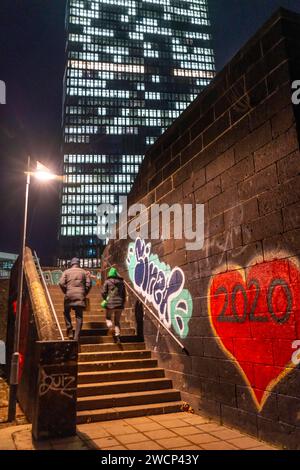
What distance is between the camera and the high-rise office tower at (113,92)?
8950 centimetres

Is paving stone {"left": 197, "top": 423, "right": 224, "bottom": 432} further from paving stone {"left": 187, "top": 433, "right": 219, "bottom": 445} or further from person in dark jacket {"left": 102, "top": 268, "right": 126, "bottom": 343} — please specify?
person in dark jacket {"left": 102, "top": 268, "right": 126, "bottom": 343}

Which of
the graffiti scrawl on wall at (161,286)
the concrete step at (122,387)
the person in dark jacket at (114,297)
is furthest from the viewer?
the person in dark jacket at (114,297)

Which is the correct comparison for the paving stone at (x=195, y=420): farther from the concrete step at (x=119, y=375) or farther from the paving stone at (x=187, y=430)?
the concrete step at (x=119, y=375)

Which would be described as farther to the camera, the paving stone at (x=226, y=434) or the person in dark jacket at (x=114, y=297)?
the person in dark jacket at (x=114, y=297)

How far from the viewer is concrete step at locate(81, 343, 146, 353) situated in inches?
274

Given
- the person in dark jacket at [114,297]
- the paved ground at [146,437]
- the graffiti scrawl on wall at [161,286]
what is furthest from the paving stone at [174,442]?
the person in dark jacket at [114,297]

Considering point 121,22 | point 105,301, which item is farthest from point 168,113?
point 105,301

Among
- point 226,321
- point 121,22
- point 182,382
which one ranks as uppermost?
point 121,22

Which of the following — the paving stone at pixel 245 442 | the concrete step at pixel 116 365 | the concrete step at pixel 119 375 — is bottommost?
the paving stone at pixel 245 442

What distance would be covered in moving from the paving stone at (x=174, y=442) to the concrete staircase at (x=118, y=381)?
4.35 ft

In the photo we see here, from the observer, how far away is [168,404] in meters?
5.85

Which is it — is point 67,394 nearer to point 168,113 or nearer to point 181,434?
point 181,434

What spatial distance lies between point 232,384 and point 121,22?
119 meters

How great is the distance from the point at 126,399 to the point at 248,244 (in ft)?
11.1
